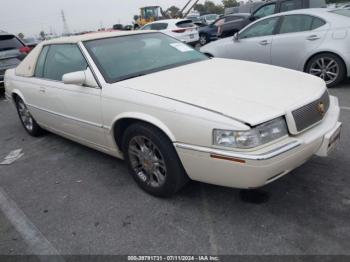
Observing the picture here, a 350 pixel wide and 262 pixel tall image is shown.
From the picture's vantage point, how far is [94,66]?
10.8ft

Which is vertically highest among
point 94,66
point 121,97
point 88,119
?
point 94,66

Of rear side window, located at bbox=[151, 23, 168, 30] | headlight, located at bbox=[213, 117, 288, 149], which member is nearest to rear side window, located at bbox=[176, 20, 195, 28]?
rear side window, located at bbox=[151, 23, 168, 30]

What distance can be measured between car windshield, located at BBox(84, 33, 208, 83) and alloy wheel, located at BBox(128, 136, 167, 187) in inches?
26.8

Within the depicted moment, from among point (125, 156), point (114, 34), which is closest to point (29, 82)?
point (114, 34)

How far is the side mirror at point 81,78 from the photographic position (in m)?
3.21

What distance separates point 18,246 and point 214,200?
1.68m

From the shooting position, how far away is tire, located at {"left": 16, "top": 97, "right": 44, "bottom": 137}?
198 inches

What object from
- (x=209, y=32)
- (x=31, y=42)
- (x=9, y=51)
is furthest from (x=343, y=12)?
(x=31, y=42)

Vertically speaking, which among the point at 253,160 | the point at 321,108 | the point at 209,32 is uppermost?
the point at 321,108

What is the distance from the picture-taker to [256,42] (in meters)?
6.71

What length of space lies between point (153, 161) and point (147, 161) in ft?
0.29

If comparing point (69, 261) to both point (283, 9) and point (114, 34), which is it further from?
point (283, 9)

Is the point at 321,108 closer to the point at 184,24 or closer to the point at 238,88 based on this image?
the point at 238,88

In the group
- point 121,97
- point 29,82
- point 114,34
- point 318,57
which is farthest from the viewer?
point 318,57
